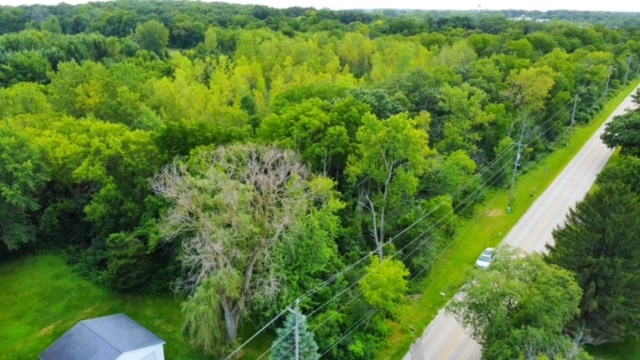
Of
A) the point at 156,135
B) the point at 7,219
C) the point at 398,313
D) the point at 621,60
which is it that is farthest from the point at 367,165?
the point at 621,60

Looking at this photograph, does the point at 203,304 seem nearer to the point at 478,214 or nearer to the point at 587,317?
the point at 587,317

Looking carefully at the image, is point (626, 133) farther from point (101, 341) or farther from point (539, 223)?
point (101, 341)

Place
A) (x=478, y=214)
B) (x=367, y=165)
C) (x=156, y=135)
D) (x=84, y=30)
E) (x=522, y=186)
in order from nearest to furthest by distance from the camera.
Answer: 1. (x=367, y=165)
2. (x=156, y=135)
3. (x=478, y=214)
4. (x=522, y=186)
5. (x=84, y=30)

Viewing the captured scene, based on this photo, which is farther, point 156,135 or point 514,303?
point 156,135

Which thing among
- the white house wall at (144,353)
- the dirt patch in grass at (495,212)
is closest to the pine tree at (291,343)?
the white house wall at (144,353)

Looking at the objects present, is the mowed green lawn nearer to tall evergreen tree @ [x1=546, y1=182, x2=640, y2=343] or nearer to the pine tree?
the pine tree
